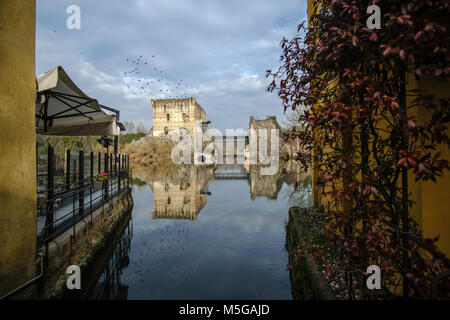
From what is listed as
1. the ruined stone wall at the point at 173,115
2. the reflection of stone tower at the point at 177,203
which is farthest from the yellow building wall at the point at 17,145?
the ruined stone wall at the point at 173,115

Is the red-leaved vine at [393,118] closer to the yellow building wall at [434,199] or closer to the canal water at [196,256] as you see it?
the yellow building wall at [434,199]

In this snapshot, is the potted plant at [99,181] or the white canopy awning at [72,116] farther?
the potted plant at [99,181]

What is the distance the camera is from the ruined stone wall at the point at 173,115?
40.3m

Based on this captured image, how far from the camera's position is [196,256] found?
469 centimetres

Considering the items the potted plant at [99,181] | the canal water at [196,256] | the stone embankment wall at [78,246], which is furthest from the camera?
the potted plant at [99,181]

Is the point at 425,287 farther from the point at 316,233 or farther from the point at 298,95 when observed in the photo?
the point at 316,233

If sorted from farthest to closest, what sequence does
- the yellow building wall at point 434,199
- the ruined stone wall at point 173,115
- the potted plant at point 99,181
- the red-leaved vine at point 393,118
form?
1. the ruined stone wall at point 173,115
2. the potted plant at point 99,181
3. the yellow building wall at point 434,199
4. the red-leaved vine at point 393,118

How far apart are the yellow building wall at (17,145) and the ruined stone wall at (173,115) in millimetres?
37592

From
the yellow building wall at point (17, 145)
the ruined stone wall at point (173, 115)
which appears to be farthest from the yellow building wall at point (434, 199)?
the ruined stone wall at point (173, 115)

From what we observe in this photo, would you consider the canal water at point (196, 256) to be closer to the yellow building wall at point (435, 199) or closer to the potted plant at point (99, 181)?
the yellow building wall at point (435, 199)

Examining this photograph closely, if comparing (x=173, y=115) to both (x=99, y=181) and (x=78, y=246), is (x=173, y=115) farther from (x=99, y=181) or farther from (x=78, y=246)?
(x=78, y=246)

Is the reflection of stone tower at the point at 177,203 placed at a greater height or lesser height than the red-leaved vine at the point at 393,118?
lesser

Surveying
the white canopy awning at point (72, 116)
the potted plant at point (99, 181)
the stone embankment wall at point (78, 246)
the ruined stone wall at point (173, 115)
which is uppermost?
the ruined stone wall at point (173, 115)

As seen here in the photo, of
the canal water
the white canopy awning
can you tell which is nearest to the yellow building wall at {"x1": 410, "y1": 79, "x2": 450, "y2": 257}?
the canal water
